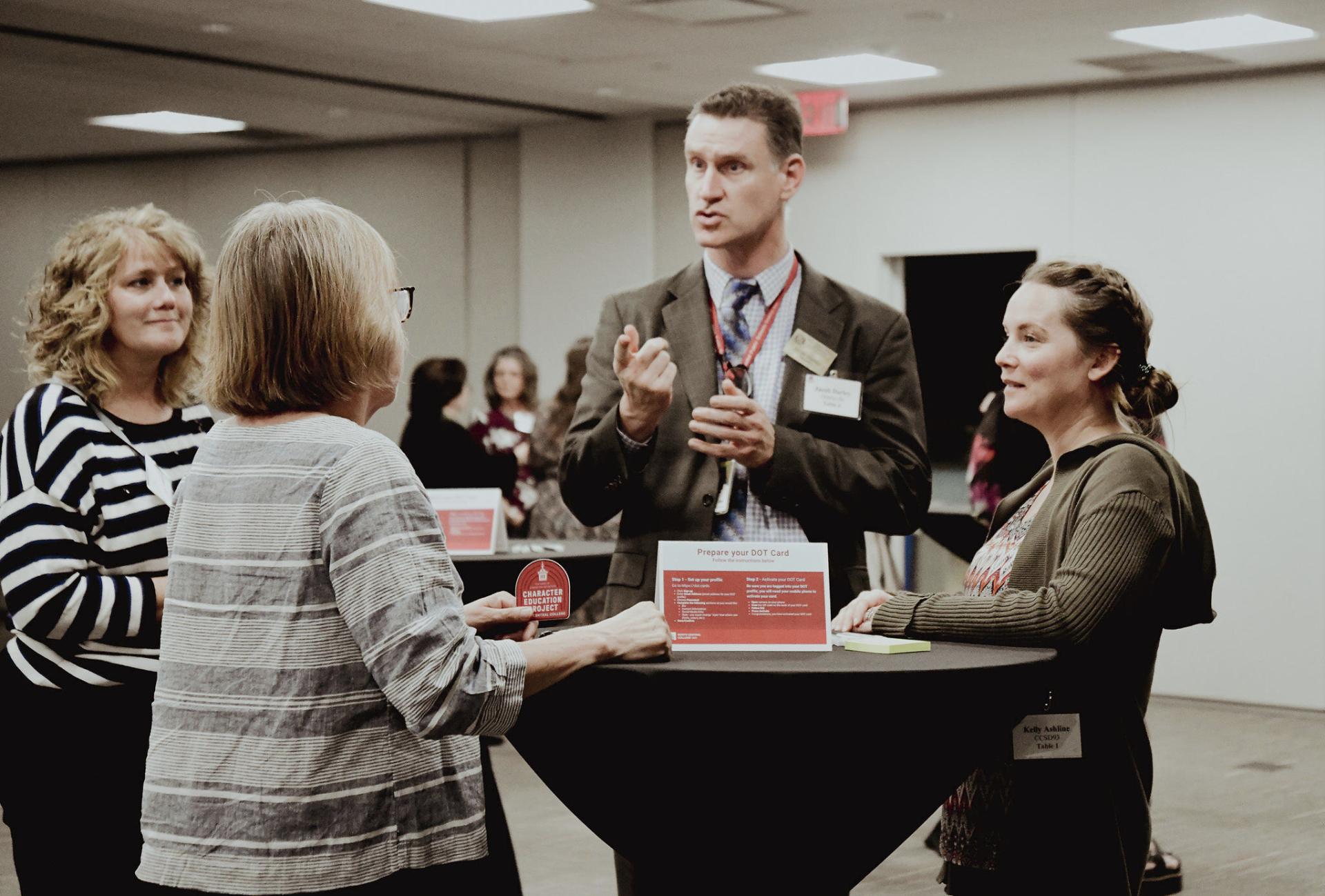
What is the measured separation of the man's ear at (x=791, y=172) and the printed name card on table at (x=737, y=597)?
98cm

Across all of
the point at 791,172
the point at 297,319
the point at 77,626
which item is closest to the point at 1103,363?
the point at 791,172

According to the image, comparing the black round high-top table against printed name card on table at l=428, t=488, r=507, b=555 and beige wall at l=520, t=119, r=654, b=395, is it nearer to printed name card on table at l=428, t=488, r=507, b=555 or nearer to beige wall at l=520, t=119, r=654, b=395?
printed name card on table at l=428, t=488, r=507, b=555

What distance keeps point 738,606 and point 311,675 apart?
2.22ft

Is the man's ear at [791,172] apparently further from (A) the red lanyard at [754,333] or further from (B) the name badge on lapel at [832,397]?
(B) the name badge on lapel at [832,397]

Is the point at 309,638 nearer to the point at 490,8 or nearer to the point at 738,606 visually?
Answer: the point at 738,606

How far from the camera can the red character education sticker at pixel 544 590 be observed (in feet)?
7.34

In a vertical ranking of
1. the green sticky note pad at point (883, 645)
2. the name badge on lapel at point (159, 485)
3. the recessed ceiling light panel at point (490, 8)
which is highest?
the recessed ceiling light panel at point (490, 8)

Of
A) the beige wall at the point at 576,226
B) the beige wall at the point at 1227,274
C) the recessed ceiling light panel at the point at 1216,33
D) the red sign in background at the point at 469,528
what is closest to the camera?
the red sign in background at the point at 469,528

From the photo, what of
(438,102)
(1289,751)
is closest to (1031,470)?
(1289,751)

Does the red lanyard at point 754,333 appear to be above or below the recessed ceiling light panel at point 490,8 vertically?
below

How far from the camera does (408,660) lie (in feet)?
5.90

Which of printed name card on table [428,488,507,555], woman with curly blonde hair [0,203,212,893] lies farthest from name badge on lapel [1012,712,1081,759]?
printed name card on table [428,488,507,555]

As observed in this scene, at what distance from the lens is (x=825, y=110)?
9.66 meters

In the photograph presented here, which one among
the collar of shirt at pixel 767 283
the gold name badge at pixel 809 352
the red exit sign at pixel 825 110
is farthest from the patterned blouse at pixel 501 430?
the gold name badge at pixel 809 352
